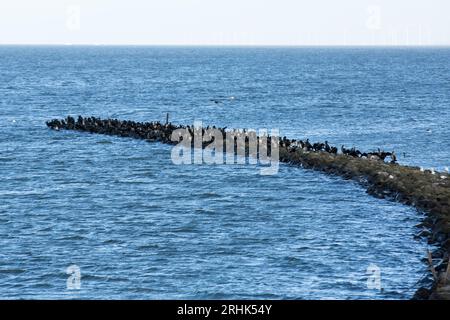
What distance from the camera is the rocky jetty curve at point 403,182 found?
31039mm

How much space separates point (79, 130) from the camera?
271 feet

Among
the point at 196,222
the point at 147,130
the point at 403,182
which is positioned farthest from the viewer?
the point at 147,130

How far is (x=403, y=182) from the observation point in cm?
4656

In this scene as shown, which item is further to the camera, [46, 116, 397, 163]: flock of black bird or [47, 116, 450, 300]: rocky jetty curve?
[46, 116, 397, 163]: flock of black bird

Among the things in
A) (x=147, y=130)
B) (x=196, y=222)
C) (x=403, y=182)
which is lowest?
(x=196, y=222)

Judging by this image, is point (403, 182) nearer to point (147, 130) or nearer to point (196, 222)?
point (196, 222)

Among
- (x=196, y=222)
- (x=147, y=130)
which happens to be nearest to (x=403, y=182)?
(x=196, y=222)

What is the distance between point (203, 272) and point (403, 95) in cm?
10916

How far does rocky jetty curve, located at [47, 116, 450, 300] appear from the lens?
3104 centimetres

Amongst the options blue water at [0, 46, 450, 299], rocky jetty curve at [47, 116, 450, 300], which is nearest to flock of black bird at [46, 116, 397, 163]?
rocky jetty curve at [47, 116, 450, 300]

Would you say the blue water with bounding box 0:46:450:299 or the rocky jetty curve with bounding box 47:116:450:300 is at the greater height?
the rocky jetty curve with bounding box 47:116:450:300

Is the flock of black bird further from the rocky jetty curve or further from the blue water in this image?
the blue water

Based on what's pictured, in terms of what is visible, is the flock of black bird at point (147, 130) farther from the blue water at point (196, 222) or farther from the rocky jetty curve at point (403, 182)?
the blue water at point (196, 222)
